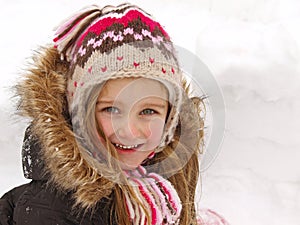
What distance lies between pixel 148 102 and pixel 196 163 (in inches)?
13.9

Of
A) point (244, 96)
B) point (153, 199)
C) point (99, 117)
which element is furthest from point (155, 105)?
point (244, 96)

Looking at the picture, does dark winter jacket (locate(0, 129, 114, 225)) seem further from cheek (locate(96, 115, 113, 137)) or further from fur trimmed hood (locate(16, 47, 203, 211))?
cheek (locate(96, 115, 113, 137))

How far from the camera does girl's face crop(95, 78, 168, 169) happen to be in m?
1.30

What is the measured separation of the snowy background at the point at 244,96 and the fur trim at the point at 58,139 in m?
0.63

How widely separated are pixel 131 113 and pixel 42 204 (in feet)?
0.94

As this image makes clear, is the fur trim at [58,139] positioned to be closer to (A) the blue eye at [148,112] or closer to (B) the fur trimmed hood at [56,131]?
(B) the fur trimmed hood at [56,131]

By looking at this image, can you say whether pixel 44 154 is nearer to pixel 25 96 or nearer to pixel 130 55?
pixel 25 96

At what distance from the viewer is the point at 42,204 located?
137cm

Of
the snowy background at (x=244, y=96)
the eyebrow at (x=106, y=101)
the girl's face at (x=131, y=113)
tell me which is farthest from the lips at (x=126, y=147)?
the snowy background at (x=244, y=96)

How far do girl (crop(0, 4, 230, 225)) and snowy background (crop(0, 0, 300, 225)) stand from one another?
626 millimetres

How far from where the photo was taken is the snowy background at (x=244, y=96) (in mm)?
2102

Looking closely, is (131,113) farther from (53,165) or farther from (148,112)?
(53,165)

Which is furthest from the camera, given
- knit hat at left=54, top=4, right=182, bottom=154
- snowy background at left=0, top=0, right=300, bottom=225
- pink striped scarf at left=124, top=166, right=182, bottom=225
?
snowy background at left=0, top=0, right=300, bottom=225

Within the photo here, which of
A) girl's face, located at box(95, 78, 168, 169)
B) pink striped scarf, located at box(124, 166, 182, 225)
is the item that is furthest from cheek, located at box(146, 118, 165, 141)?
pink striped scarf, located at box(124, 166, 182, 225)
